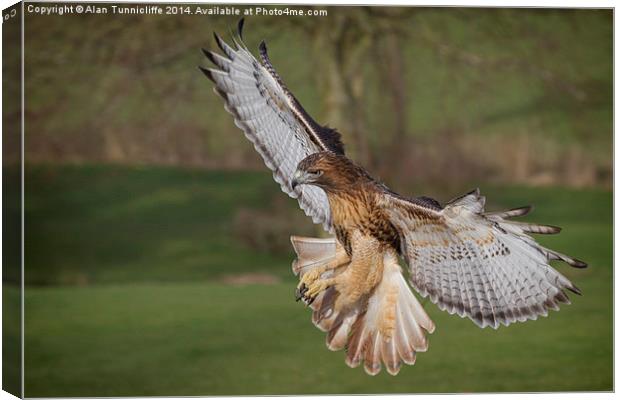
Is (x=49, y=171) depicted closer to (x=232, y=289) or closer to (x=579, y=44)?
(x=232, y=289)

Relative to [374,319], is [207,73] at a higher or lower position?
higher

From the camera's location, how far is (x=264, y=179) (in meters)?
6.43

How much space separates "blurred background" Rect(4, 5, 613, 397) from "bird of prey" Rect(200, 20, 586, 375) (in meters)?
0.31

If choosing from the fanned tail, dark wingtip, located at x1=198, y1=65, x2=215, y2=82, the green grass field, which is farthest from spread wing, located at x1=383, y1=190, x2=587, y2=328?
dark wingtip, located at x1=198, y1=65, x2=215, y2=82

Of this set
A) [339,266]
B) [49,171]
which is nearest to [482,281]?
[339,266]

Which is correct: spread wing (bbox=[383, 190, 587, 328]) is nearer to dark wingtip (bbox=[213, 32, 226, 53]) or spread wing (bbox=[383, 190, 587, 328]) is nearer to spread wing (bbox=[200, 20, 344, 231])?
spread wing (bbox=[200, 20, 344, 231])

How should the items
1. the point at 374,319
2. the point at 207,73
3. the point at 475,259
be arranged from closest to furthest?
the point at 475,259 → the point at 374,319 → the point at 207,73

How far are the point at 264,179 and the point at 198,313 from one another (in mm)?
749

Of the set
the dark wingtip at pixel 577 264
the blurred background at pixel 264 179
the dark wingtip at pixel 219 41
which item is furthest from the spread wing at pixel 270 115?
the dark wingtip at pixel 577 264

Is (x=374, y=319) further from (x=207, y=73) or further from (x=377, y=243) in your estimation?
(x=207, y=73)

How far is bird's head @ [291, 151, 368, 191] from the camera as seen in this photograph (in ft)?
18.7

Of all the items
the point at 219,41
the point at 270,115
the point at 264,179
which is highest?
the point at 219,41

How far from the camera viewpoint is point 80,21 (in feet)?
20.7
